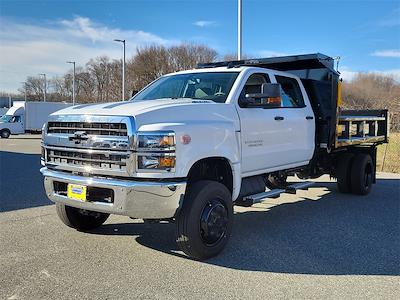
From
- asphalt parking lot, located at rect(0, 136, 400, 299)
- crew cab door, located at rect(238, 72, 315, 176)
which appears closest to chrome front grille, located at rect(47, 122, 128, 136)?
asphalt parking lot, located at rect(0, 136, 400, 299)

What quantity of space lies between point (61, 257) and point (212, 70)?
318 cm

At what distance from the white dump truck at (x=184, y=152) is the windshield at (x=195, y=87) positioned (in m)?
0.02

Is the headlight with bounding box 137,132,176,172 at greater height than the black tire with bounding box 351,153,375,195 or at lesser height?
greater

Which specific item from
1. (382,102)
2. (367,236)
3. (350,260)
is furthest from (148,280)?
(382,102)

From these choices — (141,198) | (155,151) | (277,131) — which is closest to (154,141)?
(155,151)

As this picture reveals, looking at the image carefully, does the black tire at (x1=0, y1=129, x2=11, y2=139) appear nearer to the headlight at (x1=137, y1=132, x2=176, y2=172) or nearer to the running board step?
the running board step

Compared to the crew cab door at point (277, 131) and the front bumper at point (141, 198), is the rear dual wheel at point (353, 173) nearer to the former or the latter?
the crew cab door at point (277, 131)

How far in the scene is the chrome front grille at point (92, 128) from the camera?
15.0 ft

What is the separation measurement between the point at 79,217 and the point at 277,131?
2.96m

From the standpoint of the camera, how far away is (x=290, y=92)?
7230 mm

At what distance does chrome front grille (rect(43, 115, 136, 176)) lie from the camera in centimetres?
453

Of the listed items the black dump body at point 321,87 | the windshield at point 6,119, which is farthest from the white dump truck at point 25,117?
the black dump body at point 321,87

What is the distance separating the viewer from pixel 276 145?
6348mm

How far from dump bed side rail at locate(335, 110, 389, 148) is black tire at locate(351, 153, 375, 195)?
0.37 metres
